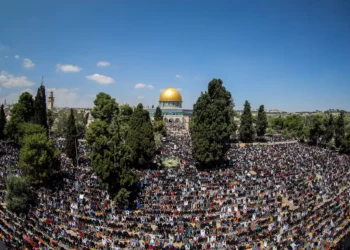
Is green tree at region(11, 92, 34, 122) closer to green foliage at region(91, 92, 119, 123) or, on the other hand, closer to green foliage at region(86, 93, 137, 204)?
green foliage at region(91, 92, 119, 123)

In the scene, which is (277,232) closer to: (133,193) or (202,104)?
(133,193)

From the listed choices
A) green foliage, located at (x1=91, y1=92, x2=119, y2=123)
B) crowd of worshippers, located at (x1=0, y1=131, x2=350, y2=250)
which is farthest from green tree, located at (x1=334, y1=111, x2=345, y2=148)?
green foliage, located at (x1=91, y1=92, x2=119, y2=123)

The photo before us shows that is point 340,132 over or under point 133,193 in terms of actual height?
over

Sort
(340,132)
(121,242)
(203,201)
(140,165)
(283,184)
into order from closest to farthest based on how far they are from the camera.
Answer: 1. (121,242)
2. (203,201)
3. (283,184)
4. (140,165)
5. (340,132)

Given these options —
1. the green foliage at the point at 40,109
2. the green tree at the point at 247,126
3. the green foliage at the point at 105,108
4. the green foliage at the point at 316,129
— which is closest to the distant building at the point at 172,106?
the green tree at the point at 247,126

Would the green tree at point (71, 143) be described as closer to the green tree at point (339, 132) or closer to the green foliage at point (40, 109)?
the green foliage at point (40, 109)

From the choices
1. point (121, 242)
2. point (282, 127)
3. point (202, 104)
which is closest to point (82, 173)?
point (121, 242)

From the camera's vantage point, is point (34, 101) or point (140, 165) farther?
point (34, 101)
